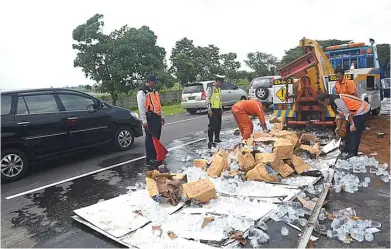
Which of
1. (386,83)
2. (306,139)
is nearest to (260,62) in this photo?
(386,83)

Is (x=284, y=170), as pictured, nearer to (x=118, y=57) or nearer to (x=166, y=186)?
(x=166, y=186)

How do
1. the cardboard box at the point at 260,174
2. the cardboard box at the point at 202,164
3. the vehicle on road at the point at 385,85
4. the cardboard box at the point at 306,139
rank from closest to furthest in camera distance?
the cardboard box at the point at 260,174 < the cardboard box at the point at 202,164 < the cardboard box at the point at 306,139 < the vehicle on road at the point at 385,85

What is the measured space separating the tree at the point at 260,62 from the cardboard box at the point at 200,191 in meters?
36.8

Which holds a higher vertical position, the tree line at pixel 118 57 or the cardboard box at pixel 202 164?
the tree line at pixel 118 57

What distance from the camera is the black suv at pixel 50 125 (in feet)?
18.4

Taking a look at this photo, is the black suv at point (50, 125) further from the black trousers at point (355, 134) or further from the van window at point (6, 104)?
the black trousers at point (355, 134)

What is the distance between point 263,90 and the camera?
1232 cm

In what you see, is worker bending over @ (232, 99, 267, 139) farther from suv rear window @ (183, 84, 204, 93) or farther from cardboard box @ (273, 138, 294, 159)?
suv rear window @ (183, 84, 204, 93)

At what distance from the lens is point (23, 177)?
5801 millimetres

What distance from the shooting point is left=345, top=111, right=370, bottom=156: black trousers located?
5.67 meters

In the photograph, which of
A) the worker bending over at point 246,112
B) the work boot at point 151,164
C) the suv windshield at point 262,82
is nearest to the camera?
the work boot at point 151,164

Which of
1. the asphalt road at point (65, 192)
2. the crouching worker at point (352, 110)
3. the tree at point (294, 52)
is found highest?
the tree at point (294, 52)

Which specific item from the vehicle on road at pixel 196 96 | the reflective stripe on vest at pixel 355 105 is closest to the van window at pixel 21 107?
the reflective stripe on vest at pixel 355 105

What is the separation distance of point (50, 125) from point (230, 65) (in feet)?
83.3
